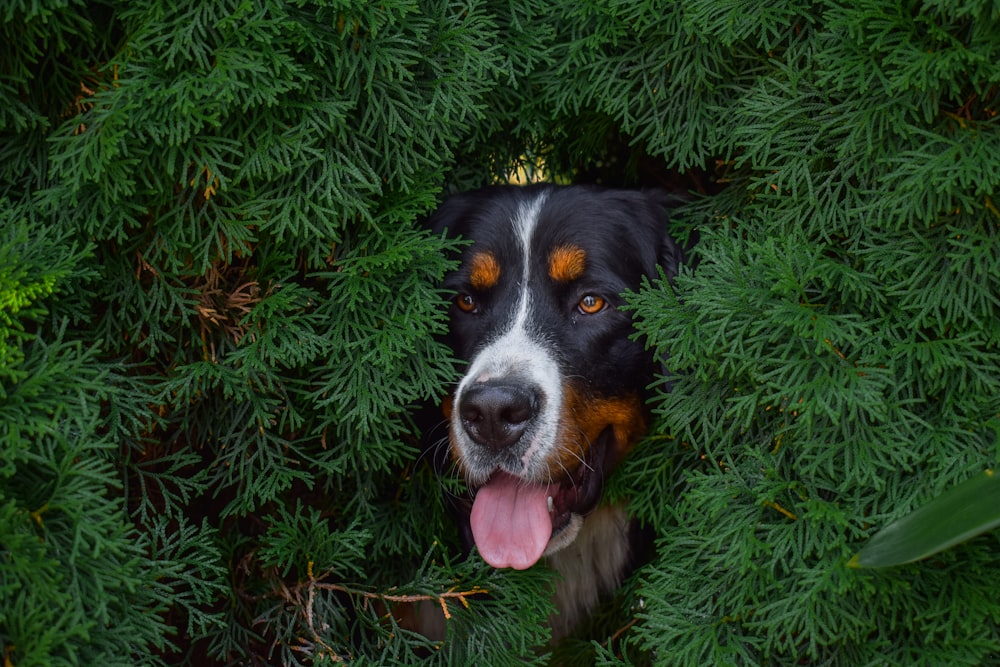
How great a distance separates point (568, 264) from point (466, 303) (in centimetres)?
36

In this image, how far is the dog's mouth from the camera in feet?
8.98

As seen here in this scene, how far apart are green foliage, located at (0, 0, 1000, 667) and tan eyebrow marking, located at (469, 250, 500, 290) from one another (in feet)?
1.45

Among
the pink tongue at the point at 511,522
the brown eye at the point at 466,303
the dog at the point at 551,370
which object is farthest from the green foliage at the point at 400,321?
the brown eye at the point at 466,303

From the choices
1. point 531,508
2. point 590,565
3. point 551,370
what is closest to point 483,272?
point 551,370

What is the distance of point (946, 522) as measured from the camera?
1769 millimetres

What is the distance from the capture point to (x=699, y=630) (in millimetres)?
2250

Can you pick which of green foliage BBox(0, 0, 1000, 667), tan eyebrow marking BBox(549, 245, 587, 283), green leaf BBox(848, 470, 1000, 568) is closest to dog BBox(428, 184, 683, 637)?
tan eyebrow marking BBox(549, 245, 587, 283)

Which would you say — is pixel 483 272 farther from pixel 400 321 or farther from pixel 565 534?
pixel 565 534

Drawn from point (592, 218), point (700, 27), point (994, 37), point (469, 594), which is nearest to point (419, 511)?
point (469, 594)

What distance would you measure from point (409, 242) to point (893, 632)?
1.50 metres

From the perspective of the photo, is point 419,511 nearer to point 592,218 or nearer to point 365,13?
point 592,218

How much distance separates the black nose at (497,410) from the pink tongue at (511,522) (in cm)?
22

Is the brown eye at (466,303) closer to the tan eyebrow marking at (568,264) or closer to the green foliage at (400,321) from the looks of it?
the tan eyebrow marking at (568,264)

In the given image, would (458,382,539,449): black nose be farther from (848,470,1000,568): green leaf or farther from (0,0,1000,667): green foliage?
(848,470,1000,568): green leaf
